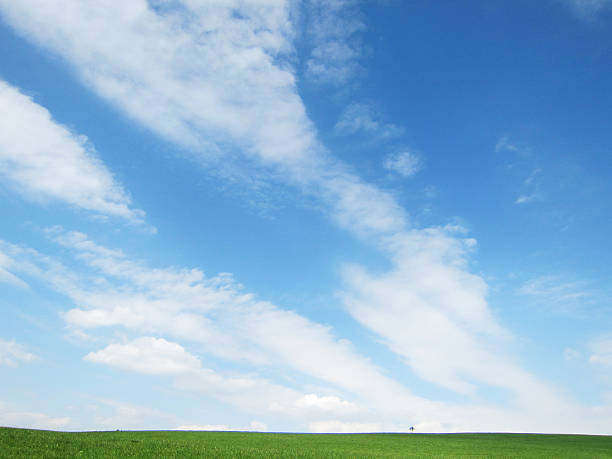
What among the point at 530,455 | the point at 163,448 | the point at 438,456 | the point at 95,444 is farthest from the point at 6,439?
the point at 530,455

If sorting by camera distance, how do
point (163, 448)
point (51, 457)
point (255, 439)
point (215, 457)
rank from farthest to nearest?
point (255, 439) < point (163, 448) < point (215, 457) < point (51, 457)

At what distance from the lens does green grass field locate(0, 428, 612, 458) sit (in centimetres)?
2275

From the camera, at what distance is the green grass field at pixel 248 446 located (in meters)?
22.8

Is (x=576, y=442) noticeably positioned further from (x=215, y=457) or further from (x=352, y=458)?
(x=215, y=457)

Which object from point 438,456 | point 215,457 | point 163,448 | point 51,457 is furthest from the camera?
point 438,456

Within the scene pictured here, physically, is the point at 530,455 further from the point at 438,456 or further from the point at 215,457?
the point at 215,457

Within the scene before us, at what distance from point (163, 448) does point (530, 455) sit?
27999 mm

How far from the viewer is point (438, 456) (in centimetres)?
3141

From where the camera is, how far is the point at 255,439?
39.4 meters

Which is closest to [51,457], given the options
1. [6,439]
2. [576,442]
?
[6,439]

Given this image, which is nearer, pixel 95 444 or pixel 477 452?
pixel 95 444

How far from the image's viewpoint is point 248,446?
32.8 metres

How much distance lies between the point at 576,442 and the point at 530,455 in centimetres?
1811

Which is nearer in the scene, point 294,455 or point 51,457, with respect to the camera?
point 51,457
